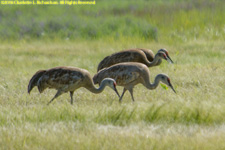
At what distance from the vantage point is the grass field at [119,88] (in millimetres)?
5883

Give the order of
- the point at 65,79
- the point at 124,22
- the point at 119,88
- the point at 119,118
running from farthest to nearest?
the point at 124,22, the point at 119,88, the point at 65,79, the point at 119,118

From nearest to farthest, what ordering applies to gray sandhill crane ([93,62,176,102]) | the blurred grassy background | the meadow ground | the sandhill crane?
the meadow ground
gray sandhill crane ([93,62,176,102])
the sandhill crane
the blurred grassy background

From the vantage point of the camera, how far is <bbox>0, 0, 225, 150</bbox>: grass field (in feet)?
19.3

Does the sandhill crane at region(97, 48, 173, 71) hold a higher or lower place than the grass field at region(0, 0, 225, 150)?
higher

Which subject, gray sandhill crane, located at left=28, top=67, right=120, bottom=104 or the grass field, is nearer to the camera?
the grass field

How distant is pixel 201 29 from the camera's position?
18.5m

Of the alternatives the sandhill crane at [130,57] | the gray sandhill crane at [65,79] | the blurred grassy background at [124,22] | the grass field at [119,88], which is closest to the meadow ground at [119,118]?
the grass field at [119,88]

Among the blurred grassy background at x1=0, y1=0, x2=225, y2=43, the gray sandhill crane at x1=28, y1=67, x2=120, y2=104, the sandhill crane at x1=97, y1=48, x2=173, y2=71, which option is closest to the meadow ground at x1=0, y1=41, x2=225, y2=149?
the gray sandhill crane at x1=28, y1=67, x2=120, y2=104

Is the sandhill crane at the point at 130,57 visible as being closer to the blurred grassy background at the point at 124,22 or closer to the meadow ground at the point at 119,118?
the meadow ground at the point at 119,118

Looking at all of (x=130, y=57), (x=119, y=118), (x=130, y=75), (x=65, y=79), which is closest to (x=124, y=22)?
(x=130, y=57)

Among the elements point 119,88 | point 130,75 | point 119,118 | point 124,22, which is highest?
point 124,22

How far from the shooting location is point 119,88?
10.1 m

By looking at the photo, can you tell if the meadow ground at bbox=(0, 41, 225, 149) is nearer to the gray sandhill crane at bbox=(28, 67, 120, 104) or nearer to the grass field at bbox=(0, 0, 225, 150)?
the grass field at bbox=(0, 0, 225, 150)

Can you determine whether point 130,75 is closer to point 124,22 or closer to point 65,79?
point 65,79
